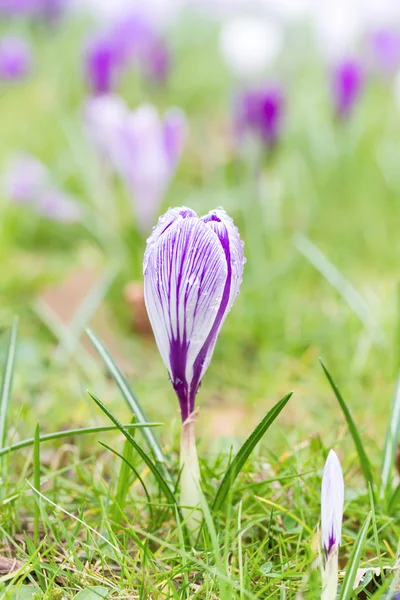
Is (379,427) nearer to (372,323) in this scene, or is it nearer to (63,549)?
(372,323)

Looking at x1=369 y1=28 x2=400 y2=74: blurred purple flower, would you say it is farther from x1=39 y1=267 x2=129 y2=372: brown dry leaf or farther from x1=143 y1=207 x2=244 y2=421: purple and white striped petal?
x1=143 y1=207 x2=244 y2=421: purple and white striped petal

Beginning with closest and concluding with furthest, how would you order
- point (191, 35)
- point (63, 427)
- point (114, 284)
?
point (63, 427) < point (114, 284) < point (191, 35)

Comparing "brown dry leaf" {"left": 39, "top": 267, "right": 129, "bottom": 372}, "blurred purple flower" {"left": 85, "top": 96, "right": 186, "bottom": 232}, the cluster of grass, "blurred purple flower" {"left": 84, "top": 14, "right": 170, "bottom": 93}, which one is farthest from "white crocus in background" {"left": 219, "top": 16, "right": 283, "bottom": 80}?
"brown dry leaf" {"left": 39, "top": 267, "right": 129, "bottom": 372}

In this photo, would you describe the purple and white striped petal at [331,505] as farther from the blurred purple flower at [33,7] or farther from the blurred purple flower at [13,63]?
the blurred purple flower at [33,7]

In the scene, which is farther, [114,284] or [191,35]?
[191,35]

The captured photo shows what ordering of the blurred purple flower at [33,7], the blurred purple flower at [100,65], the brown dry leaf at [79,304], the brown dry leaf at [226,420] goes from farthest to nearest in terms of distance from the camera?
the blurred purple flower at [33,7] → the blurred purple flower at [100,65] → the brown dry leaf at [79,304] → the brown dry leaf at [226,420]

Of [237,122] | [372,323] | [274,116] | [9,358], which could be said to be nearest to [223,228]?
[9,358]

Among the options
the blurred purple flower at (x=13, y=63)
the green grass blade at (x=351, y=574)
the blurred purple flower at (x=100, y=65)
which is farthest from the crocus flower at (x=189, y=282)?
the blurred purple flower at (x=13, y=63)
